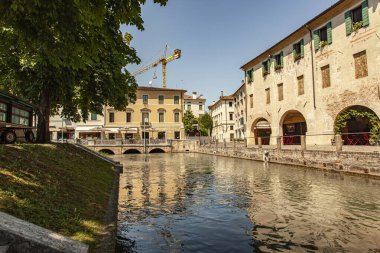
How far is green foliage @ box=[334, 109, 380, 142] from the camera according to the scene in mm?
17841

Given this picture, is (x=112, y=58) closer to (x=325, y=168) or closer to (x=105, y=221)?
(x=105, y=221)

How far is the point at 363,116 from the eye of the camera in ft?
67.3

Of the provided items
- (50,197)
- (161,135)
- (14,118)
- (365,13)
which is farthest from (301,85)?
(161,135)

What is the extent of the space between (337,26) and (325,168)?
38.5 feet

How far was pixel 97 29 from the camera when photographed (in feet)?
22.8

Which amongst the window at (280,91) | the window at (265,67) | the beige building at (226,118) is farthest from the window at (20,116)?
the beige building at (226,118)

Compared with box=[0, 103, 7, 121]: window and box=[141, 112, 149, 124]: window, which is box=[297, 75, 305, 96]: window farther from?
box=[141, 112, 149, 124]: window

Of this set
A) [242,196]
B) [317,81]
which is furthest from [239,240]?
[317,81]

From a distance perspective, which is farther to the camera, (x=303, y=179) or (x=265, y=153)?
(x=265, y=153)

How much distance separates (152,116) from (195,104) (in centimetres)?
3311

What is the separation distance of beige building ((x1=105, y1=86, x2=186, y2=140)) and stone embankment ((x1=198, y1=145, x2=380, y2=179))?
30832 mm

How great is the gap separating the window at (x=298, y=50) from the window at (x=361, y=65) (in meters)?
6.33

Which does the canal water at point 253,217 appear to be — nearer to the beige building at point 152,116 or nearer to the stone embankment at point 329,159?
the stone embankment at point 329,159

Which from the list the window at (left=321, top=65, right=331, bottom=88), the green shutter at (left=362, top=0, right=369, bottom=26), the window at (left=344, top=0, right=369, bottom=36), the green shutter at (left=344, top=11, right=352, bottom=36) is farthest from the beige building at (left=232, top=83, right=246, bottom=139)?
the green shutter at (left=362, top=0, right=369, bottom=26)
